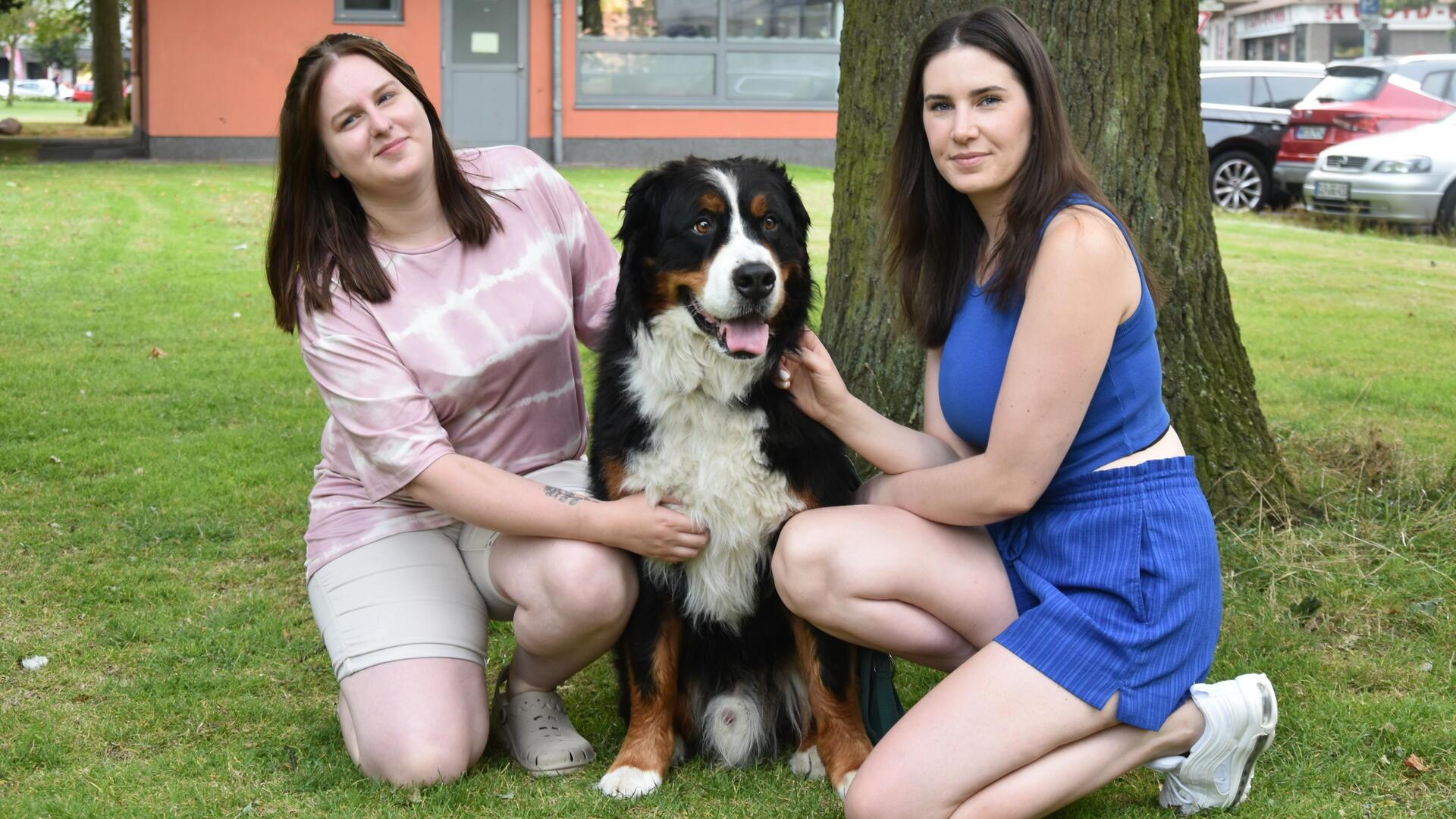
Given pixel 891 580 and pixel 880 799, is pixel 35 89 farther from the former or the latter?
pixel 880 799

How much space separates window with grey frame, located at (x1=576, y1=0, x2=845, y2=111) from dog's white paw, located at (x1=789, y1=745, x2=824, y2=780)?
14.7 meters

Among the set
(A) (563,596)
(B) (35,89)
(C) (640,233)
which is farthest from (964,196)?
(B) (35,89)

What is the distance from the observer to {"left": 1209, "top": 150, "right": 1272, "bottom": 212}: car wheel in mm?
13820

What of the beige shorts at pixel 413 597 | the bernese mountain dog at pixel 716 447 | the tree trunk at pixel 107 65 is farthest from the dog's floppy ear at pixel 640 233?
the tree trunk at pixel 107 65

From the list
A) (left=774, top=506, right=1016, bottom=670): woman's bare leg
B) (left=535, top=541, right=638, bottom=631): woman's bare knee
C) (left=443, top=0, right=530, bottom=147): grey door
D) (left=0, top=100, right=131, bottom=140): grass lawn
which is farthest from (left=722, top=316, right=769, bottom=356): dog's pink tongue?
(left=0, top=100, right=131, bottom=140): grass lawn

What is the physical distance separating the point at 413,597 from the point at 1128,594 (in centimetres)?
154

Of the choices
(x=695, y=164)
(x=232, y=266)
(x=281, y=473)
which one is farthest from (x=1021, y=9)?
(x=232, y=266)

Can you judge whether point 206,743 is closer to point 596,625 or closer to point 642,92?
point 596,625

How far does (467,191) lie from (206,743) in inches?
54.6

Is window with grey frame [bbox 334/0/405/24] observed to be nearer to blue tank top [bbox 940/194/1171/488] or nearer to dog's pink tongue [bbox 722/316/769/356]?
dog's pink tongue [bbox 722/316/769/356]

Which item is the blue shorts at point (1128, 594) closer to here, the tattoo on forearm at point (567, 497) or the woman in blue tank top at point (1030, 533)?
the woman in blue tank top at point (1030, 533)

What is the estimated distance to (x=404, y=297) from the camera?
9.84ft

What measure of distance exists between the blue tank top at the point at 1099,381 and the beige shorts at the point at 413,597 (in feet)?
2.87

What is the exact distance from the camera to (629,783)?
9.03ft
